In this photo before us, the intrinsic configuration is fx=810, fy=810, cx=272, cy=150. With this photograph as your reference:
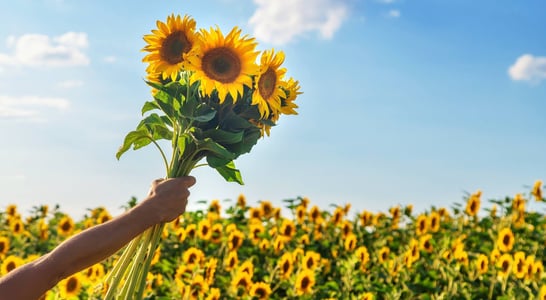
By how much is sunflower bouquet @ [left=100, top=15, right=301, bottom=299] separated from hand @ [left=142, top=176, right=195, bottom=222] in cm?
10

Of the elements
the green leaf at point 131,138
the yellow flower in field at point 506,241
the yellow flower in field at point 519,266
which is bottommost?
the green leaf at point 131,138

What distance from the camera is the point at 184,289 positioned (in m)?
4.64

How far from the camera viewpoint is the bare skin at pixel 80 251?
240 cm

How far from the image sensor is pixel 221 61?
101 inches

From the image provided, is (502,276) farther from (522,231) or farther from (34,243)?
(34,243)

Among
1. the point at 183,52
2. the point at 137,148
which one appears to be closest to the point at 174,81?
the point at 183,52

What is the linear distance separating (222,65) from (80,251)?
28.3 inches

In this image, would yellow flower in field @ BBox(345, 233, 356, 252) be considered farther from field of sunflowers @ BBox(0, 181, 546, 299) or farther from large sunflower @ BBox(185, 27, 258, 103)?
large sunflower @ BBox(185, 27, 258, 103)

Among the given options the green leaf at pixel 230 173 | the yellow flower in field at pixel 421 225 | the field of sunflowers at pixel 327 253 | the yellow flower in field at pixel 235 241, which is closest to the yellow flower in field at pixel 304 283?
the field of sunflowers at pixel 327 253

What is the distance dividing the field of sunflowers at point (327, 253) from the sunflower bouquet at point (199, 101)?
3.59 feet

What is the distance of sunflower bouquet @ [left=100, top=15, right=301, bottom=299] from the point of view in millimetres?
2543

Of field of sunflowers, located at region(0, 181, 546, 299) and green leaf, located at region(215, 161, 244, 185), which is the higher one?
field of sunflowers, located at region(0, 181, 546, 299)

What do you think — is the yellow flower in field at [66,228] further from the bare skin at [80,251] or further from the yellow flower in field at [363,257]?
the bare skin at [80,251]

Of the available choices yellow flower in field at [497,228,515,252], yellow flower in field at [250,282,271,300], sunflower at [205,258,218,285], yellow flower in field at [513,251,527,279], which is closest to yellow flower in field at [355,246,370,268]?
yellow flower in field at [497,228,515,252]
